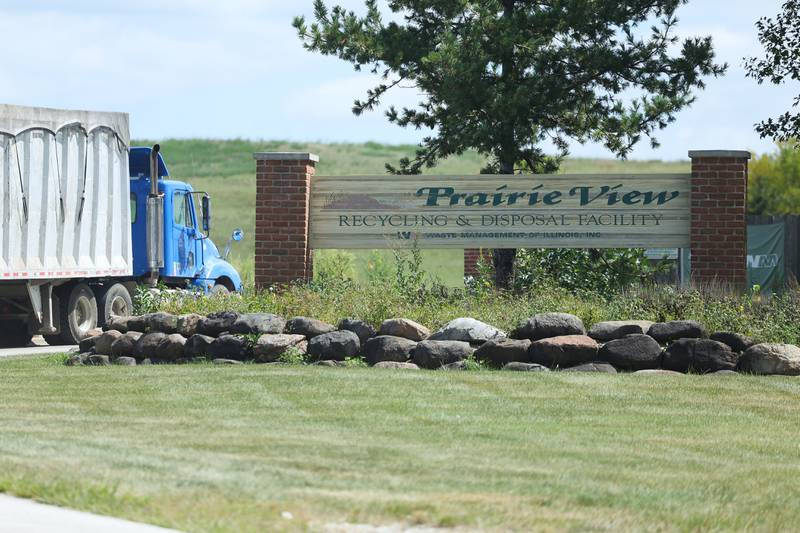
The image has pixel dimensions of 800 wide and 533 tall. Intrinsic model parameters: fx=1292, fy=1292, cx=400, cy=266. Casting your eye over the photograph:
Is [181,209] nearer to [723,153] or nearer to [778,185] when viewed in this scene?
[723,153]

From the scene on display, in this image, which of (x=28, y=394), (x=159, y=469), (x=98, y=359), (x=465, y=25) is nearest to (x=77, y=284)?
(x=98, y=359)

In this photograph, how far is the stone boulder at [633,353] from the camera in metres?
14.1

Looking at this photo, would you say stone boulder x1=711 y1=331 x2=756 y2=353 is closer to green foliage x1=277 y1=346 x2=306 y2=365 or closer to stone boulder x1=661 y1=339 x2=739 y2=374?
stone boulder x1=661 y1=339 x2=739 y2=374

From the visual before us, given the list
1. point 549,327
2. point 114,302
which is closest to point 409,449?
point 549,327

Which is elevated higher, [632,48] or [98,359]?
[632,48]

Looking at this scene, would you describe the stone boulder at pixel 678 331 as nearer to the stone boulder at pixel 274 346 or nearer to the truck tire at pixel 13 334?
the stone boulder at pixel 274 346

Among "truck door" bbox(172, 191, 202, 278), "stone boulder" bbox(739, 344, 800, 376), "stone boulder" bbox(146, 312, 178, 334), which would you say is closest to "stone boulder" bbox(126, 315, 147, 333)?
"stone boulder" bbox(146, 312, 178, 334)

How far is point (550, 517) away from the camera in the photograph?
23.3ft

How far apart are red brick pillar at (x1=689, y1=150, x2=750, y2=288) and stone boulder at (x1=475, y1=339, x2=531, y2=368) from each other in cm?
573

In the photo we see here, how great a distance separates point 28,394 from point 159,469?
4835 millimetres

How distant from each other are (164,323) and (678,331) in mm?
6164

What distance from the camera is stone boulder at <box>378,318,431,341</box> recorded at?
14.9 meters

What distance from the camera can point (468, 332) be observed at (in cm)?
1473

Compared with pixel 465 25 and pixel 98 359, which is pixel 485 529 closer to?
pixel 98 359
